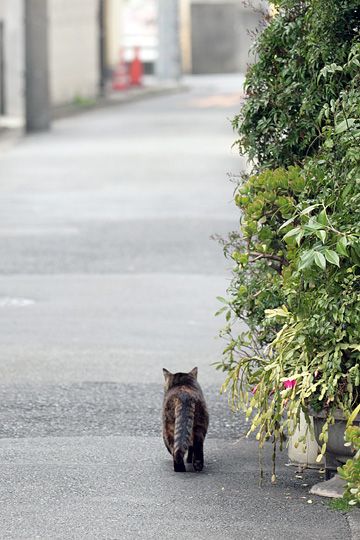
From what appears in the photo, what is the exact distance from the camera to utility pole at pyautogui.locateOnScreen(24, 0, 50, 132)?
Answer: 101ft

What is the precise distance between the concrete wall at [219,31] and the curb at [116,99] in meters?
12.1

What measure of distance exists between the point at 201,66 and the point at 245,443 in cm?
5795

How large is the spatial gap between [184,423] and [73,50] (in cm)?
3679

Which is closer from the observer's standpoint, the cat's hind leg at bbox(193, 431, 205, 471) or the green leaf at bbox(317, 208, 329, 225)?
the green leaf at bbox(317, 208, 329, 225)

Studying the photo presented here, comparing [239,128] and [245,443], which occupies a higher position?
[239,128]

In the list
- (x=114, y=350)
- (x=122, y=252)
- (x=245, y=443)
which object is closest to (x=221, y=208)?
(x=122, y=252)

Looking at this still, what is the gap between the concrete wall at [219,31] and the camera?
6425 cm

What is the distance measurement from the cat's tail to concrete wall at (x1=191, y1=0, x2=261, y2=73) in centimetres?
5758

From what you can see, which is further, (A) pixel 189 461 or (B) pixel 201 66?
(B) pixel 201 66

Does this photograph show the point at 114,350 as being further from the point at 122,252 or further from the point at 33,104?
the point at 33,104

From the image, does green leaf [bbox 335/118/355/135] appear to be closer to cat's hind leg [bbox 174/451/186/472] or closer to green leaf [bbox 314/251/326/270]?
green leaf [bbox 314/251/326/270]

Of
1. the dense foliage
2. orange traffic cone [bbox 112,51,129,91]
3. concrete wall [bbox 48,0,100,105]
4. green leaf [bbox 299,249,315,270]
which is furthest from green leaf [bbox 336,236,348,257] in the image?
orange traffic cone [bbox 112,51,129,91]

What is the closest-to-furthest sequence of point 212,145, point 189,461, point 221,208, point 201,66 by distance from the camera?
A: point 189,461
point 221,208
point 212,145
point 201,66

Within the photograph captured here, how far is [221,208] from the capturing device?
19.0m
